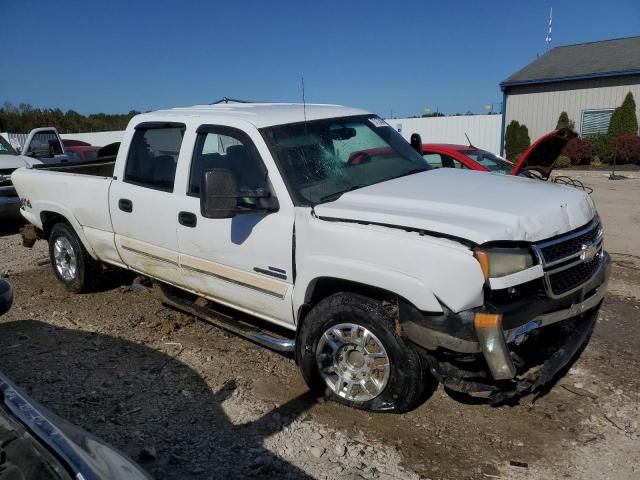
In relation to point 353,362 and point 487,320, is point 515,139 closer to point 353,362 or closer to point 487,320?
point 353,362

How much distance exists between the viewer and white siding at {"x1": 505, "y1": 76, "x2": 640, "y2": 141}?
2195 centimetres

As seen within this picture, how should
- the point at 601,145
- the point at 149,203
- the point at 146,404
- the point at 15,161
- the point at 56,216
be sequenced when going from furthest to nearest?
the point at 601,145
the point at 15,161
the point at 56,216
the point at 149,203
the point at 146,404

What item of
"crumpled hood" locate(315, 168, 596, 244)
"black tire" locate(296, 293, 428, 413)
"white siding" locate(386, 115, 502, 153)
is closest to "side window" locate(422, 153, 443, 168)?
"crumpled hood" locate(315, 168, 596, 244)

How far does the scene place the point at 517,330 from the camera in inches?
123

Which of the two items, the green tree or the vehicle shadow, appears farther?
the green tree

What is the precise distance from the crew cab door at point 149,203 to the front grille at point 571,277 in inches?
113

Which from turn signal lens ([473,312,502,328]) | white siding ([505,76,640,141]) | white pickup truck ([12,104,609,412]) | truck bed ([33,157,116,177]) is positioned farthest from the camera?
white siding ([505,76,640,141])

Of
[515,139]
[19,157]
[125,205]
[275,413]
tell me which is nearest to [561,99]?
[515,139]

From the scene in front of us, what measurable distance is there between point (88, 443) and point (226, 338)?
10.2ft

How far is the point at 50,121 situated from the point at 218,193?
38.6 m

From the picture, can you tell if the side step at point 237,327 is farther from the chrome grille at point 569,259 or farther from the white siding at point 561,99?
the white siding at point 561,99

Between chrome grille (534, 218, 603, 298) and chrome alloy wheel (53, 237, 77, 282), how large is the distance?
16.0 feet

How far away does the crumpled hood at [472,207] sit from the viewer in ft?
10.4

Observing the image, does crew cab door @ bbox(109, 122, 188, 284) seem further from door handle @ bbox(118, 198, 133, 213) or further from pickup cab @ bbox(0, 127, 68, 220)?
pickup cab @ bbox(0, 127, 68, 220)
